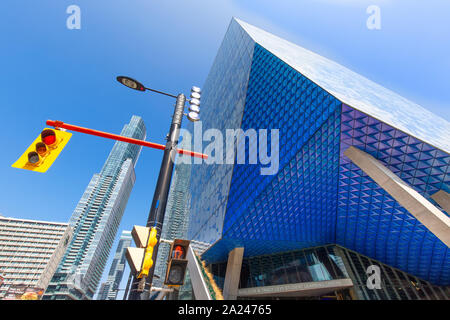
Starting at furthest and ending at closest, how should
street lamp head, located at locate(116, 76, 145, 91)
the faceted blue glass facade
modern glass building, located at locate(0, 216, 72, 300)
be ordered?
modern glass building, located at locate(0, 216, 72, 300) < the faceted blue glass facade < street lamp head, located at locate(116, 76, 145, 91)

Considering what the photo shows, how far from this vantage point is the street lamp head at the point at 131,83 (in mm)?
5321

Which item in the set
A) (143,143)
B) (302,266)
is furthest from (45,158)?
(302,266)

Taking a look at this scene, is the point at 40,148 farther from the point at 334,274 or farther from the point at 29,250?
the point at 29,250

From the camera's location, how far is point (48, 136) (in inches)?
160

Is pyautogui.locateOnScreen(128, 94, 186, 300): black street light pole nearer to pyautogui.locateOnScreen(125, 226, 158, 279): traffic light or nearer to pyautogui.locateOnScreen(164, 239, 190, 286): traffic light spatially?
pyautogui.locateOnScreen(125, 226, 158, 279): traffic light

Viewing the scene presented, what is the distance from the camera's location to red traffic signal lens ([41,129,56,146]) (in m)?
4.07

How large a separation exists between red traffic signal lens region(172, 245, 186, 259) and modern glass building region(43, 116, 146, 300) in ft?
511

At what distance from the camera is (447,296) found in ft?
88.3

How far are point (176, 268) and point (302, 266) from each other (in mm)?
31063

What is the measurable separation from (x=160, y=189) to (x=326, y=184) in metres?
21.4

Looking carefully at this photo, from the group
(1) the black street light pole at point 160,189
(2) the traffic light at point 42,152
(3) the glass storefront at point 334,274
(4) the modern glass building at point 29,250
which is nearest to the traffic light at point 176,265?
(1) the black street light pole at point 160,189
